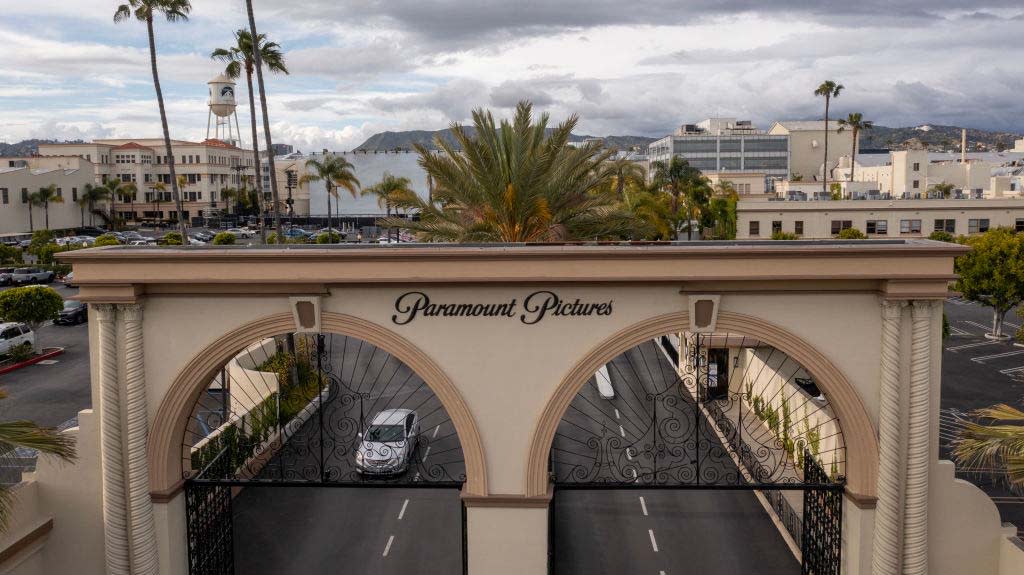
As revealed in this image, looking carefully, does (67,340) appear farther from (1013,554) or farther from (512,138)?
(1013,554)

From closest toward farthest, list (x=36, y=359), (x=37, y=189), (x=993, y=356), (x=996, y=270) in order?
(x=36, y=359), (x=993, y=356), (x=996, y=270), (x=37, y=189)

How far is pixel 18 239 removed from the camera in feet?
254

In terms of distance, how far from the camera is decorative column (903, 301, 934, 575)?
35.7 ft

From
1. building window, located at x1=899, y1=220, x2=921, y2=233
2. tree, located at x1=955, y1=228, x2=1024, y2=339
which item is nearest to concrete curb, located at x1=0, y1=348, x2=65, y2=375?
tree, located at x1=955, y1=228, x2=1024, y2=339

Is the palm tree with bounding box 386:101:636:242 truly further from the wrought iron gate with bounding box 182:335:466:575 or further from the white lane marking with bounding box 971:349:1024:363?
the white lane marking with bounding box 971:349:1024:363

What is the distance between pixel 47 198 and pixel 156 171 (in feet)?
89.6

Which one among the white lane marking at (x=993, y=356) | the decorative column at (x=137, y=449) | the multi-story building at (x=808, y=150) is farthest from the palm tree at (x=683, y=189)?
the multi-story building at (x=808, y=150)

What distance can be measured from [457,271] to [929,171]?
93.9m

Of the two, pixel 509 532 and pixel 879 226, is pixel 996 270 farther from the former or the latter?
pixel 509 532

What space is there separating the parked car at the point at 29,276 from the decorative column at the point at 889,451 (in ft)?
188

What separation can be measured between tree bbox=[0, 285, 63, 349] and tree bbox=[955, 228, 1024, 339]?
130ft

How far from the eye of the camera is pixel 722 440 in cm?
2370

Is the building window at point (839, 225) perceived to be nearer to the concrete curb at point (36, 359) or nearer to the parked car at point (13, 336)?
the concrete curb at point (36, 359)

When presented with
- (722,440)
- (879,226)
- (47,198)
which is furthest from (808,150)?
(722,440)
